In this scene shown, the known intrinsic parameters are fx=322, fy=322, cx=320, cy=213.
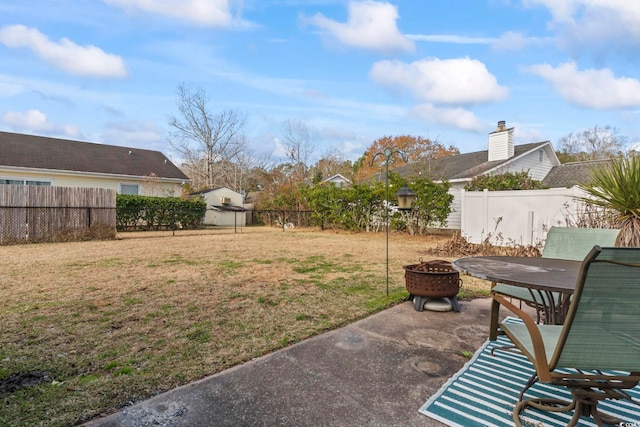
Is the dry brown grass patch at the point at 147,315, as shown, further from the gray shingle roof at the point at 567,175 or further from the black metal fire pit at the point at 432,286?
the gray shingle roof at the point at 567,175

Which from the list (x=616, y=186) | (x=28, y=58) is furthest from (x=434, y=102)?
(x=28, y=58)

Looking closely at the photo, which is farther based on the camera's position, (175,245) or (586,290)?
(175,245)

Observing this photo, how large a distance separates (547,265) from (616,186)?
2914 mm

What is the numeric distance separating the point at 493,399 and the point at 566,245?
2.06m

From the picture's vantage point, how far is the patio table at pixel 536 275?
1931 millimetres

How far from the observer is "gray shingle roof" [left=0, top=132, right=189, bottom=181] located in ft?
46.6

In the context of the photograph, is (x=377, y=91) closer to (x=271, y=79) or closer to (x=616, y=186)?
(x=271, y=79)

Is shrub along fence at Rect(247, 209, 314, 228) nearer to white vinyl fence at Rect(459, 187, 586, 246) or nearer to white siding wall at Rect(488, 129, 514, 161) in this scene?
white vinyl fence at Rect(459, 187, 586, 246)

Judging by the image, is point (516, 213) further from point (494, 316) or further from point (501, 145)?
point (501, 145)

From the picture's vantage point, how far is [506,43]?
10164 mm

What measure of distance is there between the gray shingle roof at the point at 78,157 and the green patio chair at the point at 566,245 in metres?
17.6

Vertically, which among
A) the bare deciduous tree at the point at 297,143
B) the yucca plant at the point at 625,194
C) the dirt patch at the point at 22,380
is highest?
the bare deciduous tree at the point at 297,143

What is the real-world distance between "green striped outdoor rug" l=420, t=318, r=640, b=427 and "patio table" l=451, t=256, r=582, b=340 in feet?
0.89

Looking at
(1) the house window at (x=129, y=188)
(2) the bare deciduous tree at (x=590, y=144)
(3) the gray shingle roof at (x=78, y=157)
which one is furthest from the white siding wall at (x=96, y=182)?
(2) the bare deciduous tree at (x=590, y=144)
